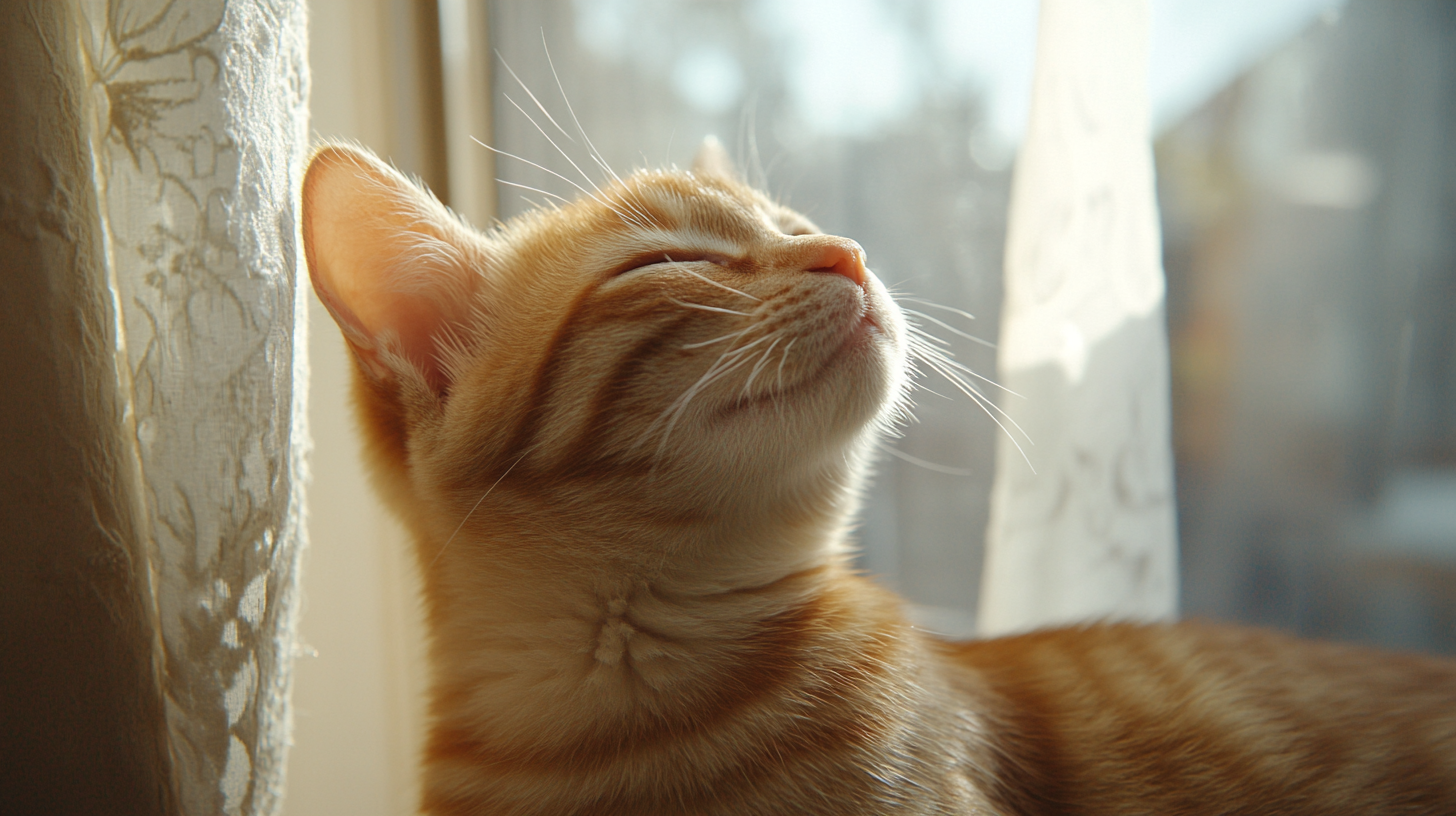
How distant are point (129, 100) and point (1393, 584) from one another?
1.51 m

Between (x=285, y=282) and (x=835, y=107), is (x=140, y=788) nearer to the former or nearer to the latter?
(x=285, y=282)

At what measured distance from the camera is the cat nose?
70 centimetres

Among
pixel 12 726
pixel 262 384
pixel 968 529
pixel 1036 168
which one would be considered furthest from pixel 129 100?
pixel 968 529

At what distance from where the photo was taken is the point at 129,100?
0.56 m

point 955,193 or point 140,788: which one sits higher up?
A: point 955,193

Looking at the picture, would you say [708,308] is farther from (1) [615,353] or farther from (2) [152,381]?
(2) [152,381]

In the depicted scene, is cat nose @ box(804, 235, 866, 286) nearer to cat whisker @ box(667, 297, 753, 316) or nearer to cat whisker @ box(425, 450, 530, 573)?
cat whisker @ box(667, 297, 753, 316)

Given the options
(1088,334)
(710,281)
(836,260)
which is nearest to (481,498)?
(710,281)

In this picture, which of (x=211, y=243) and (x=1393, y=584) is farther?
(x=1393, y=584)

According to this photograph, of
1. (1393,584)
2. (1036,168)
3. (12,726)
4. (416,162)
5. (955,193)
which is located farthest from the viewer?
(416,162)

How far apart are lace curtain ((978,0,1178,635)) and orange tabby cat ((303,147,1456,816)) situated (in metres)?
0.25

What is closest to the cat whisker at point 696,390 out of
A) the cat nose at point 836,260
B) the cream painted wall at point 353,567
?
the cat nose at point 836,260

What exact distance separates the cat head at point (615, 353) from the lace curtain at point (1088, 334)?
0.33 meters

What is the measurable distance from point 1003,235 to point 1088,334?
275 mm
